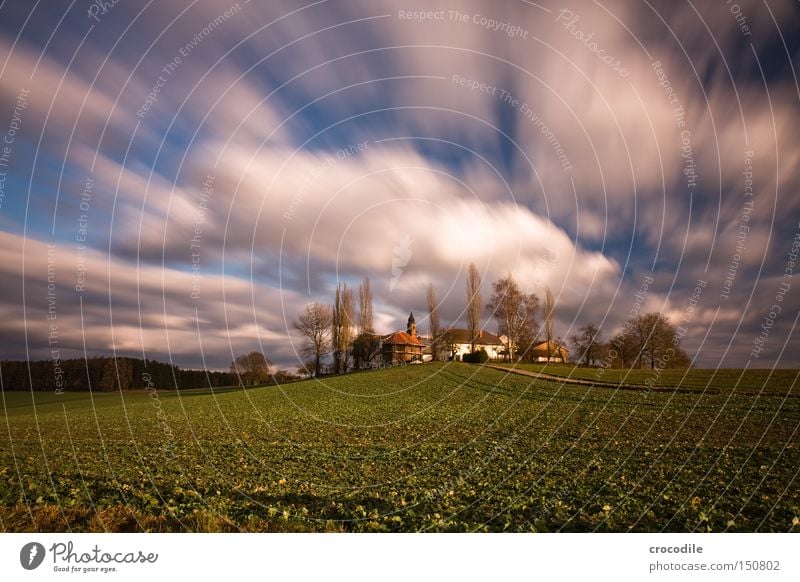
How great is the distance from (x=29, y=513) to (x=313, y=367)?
72484mm

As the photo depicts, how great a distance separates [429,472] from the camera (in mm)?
13672

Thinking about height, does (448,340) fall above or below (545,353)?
above

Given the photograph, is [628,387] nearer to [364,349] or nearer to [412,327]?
[364,349]

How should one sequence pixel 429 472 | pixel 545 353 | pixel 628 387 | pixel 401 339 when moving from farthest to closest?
pixel 545 353 → pixel 401 339 → pixel 628 387 → pixel 429 472

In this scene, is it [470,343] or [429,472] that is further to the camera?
[470,343]

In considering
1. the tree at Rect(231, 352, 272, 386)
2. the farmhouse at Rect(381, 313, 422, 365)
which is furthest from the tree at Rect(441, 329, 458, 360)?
the tree at Rect(231, 352, 272, 386)
